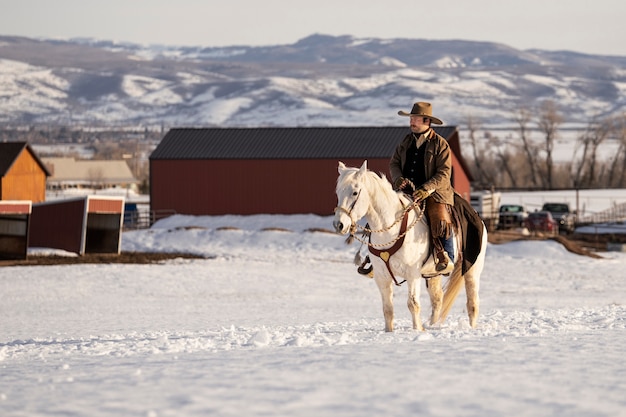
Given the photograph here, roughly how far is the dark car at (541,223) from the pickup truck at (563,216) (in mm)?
1435

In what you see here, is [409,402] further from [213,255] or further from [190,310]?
[213,255]

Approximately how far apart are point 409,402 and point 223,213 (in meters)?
51.4

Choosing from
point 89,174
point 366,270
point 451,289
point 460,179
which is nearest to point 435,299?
point 451,289

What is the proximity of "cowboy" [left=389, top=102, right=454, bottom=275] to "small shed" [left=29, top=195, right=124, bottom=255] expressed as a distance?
2679cm

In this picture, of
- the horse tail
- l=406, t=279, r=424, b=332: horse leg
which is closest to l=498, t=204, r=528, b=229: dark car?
the horse tail

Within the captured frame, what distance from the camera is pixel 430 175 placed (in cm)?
1384

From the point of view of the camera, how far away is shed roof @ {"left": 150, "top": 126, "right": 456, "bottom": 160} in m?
59.1

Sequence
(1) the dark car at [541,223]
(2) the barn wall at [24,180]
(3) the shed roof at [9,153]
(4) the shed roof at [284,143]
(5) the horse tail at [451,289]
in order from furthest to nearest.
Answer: (2) the barn wall at [24,180]
(3) the shed roof at [9,153]
(4) the shed roof at [284,143]
(1) the dark car at [541,223]
(5) the horse tail at [451,289]

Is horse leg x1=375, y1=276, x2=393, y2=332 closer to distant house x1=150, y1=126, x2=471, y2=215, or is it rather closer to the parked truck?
distant house x1=150, y1=126, x2=471, y2=215

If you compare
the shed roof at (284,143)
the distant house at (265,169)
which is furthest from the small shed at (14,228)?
the shed roof at (284,143)

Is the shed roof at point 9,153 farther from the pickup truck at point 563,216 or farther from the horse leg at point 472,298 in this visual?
the horse leg at point 472,298

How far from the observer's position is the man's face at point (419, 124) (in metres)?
13.8

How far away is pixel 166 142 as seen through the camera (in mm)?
61906

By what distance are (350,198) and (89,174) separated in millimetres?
166938
